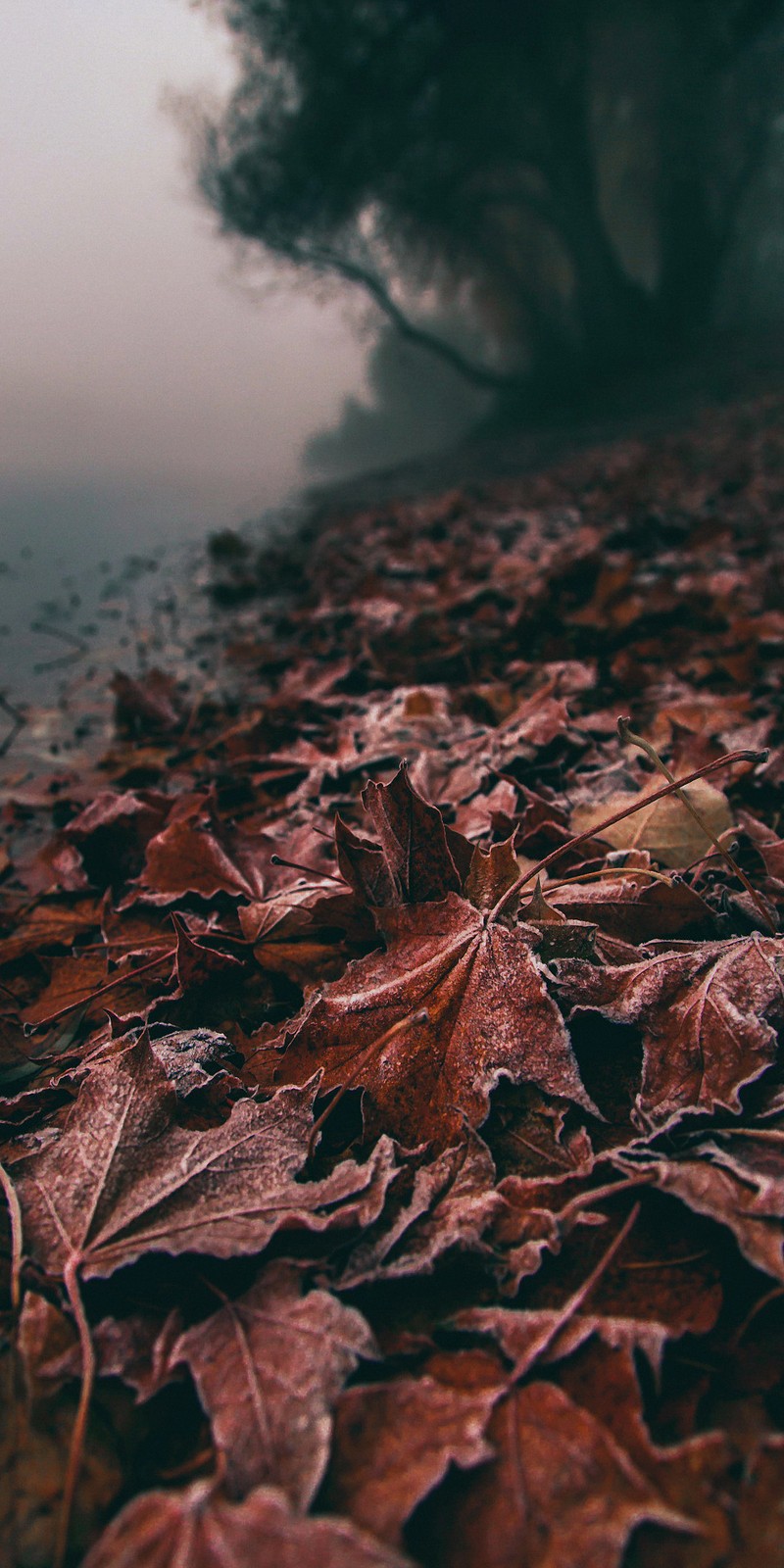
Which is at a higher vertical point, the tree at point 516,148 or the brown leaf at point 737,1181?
the tree at point 516,148

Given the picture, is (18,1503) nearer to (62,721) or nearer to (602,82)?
(62,721)

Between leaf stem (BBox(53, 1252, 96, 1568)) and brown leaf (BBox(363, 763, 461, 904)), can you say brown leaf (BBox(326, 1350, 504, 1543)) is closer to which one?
leaf stem (BBox(53, 1252, 96, 1568))

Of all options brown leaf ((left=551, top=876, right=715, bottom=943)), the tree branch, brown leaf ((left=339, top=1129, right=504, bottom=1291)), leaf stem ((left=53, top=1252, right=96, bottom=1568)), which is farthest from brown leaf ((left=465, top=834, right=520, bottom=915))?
the tree branch

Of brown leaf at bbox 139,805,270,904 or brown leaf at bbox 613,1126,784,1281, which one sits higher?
brown leaf at bbox 139,805,270,904

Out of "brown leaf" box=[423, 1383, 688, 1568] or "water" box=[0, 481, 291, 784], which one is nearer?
"brown leaf" box=[423, 1383, 688, 1568]

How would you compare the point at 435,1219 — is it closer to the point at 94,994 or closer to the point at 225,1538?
the point at 225,1538

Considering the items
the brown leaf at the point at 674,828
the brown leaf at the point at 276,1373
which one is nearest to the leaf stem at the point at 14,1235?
the brown leaf at the point at 276,1373

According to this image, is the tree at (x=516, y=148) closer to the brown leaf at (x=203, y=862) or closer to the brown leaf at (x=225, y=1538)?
the brown leaf at (x=203, y=862)

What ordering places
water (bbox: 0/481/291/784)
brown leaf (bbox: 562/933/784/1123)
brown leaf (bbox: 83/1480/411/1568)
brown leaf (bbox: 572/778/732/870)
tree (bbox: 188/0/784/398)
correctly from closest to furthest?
1. brown leaf (bbox: 83/1480/411/1568)
2. brown leaf (bbox: 562/933/784/1123)
3. brown leaf (bbox: 572/778/732/870)
4. water (bbox: 0/481/291/784)
5. tree (bbox: 188/0/784/398)
